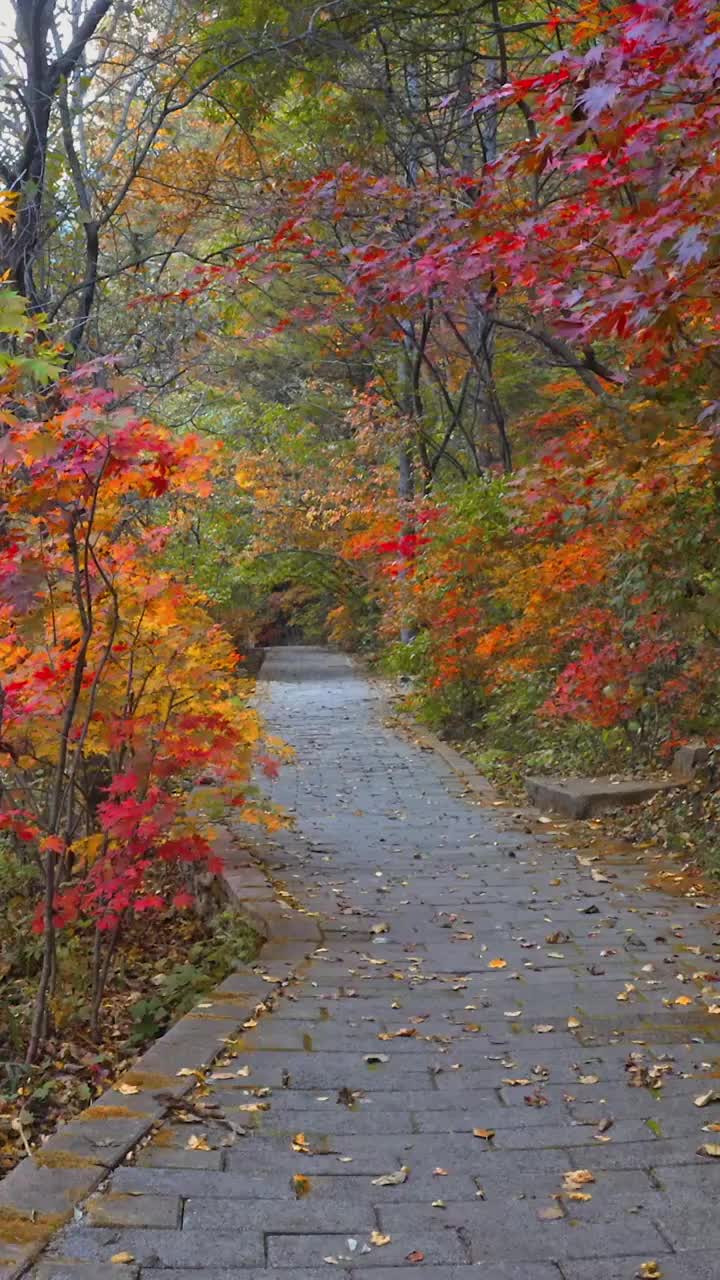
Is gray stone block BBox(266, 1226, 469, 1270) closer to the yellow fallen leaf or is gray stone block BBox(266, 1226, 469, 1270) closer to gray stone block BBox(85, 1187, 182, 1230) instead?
gray stone block BBox(85, 1187, 182, 1230)

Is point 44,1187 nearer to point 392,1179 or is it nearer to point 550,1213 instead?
point 392,1179

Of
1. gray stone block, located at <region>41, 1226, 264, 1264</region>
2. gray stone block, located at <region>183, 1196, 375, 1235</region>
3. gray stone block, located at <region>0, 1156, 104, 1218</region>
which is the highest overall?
gray stone block, located at <region>0, 1156, 104, 1218</region>

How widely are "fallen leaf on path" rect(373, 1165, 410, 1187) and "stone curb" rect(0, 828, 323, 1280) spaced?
24.6 inches

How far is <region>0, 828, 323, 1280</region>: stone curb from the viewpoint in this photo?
8.50 ft

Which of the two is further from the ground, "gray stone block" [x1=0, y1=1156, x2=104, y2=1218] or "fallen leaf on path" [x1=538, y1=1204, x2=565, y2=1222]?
"gray stone block" [x1=0, y1=1156, x2=104, y2=1218]

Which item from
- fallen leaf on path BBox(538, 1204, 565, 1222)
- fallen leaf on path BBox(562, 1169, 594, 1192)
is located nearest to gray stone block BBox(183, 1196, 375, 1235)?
fallen leaf on path BBox(538, 1204, 565, 1222)

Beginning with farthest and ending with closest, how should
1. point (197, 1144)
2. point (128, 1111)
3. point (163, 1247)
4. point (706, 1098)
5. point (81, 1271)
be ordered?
point (706, 1098), point (128, 1111), point (197, 1144), point (163, 1247), point (81, 1271)

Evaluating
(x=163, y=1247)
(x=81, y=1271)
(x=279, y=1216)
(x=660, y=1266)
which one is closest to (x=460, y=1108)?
(x=279, y=1216)

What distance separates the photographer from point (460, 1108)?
337 centimetres

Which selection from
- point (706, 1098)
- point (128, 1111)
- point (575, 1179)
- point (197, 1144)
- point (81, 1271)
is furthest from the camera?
point (706, 1098)

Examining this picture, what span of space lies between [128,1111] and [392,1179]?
75cm

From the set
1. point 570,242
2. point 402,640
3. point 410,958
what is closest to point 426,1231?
point 410,958

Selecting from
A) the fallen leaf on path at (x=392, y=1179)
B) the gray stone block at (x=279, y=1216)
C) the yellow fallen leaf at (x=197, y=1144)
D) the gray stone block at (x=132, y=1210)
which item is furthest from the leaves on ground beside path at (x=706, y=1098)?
the gray stone block at (x=132, y=1210)

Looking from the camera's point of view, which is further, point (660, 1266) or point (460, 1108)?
point (460, 1108)
